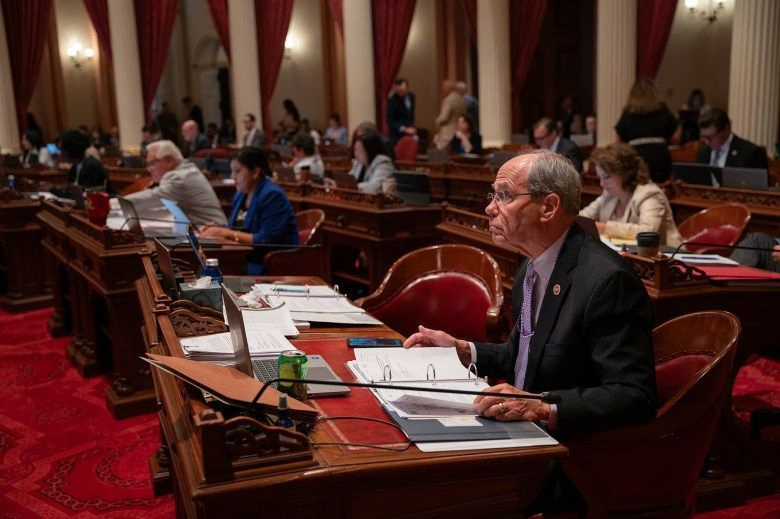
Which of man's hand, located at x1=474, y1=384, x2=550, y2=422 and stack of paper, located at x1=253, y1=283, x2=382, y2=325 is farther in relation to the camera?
stack of paper, located at x1=253, y1=283, x2=382, y2=325

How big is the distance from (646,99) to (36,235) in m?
4.76

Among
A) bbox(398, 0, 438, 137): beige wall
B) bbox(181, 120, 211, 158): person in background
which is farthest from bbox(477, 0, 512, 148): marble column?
bbox(398, 0, 438, 137): beige wall

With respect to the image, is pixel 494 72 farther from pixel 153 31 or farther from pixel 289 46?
pixel 289 46

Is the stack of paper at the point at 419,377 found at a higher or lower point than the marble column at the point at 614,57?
lower

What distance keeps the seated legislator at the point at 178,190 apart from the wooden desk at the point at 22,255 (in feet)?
5.82

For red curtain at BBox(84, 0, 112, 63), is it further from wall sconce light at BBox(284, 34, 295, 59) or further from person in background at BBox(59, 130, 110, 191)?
person in background at BBox(59, 130, 110, 191)

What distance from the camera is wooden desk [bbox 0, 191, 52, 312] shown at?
6.22 metres

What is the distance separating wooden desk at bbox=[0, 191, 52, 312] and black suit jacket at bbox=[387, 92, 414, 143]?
5.02 m

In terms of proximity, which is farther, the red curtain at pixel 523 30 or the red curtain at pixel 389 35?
the red curtain at pixel 389 35

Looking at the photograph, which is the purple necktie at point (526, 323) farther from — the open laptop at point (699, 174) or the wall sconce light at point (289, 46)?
the wall sconce light at point (289, 46)

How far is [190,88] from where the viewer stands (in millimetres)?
18453

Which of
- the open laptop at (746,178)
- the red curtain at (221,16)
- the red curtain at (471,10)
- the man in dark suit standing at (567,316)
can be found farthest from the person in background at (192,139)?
the man in dark suit standing at (567,316)

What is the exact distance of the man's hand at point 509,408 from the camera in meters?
1.67

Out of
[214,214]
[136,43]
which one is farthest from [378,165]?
[136,43]
